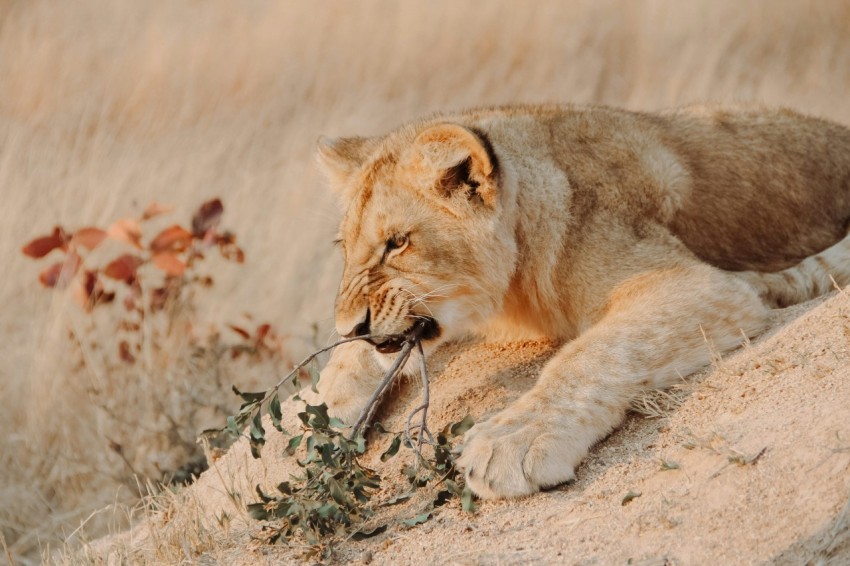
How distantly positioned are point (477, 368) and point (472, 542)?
1.52 metres

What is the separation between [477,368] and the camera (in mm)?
5023

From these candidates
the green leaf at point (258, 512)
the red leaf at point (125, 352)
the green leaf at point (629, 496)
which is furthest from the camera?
the red leaf at point (125, 352)

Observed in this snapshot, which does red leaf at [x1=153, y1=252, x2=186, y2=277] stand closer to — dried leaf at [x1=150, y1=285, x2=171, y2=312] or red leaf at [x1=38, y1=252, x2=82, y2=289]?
dried leaf at [x1=150, y1=285, x2=171, y2=312]

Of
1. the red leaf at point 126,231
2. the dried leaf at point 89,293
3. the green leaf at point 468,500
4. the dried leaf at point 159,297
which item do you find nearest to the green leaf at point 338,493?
the green leaf at point 468,500

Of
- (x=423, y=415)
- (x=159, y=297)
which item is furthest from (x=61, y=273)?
(x=423, y=415)

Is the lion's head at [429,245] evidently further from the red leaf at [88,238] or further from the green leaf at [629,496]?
the red leaf at [88,238]

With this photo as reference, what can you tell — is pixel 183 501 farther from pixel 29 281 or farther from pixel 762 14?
pixel 762 14

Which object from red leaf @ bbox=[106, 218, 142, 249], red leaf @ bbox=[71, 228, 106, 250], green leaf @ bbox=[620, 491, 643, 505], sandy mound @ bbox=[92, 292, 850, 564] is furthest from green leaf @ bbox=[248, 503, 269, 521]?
red leaf @ bbox=[71, 228, 106, 250]

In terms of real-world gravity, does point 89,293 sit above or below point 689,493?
above

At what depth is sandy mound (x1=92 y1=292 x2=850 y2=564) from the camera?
3127 mm

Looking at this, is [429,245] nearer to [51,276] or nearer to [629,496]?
[629,496]

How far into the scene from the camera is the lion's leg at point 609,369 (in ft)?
12.4

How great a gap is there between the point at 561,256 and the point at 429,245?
2.01 ft

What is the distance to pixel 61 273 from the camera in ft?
24.8
